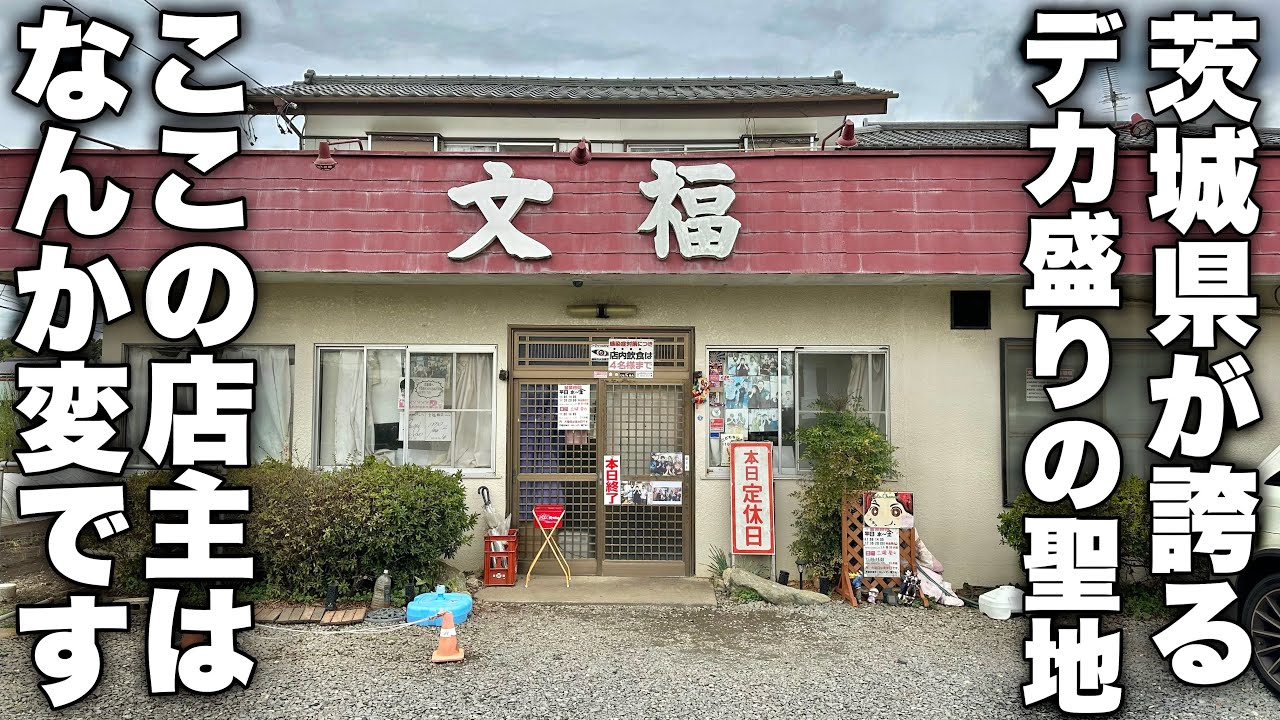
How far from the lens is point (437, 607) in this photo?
20.6 feet

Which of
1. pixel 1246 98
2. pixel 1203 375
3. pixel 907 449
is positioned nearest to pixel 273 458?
pixel 907 449

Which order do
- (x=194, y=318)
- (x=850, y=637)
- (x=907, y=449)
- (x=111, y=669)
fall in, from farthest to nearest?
Answer: (x=907, y=449) < (x=850, y=637) < (x=194, y=318) < (x=111, y=669)

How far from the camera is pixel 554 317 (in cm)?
782

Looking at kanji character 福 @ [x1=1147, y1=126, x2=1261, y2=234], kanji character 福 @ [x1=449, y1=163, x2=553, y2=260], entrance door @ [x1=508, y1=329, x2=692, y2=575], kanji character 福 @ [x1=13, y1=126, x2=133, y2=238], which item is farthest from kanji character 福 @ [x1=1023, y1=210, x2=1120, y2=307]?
kanji character 福 @ [x1=13, y1=126, x2=133, y2=238]

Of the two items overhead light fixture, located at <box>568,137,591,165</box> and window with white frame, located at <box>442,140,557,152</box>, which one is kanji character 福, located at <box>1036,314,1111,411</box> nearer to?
overhead light fixture, located at <box>568,137,591,165</box>

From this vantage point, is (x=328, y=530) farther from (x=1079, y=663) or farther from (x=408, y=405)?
(x=1079, y=663)

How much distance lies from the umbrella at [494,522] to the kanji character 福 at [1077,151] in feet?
17.7

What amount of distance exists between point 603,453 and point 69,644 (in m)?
4.31

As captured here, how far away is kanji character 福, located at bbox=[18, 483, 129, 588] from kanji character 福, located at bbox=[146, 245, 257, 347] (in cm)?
113

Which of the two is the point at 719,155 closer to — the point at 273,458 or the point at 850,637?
the point at 850,637

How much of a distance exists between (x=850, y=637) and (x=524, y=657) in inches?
95.2

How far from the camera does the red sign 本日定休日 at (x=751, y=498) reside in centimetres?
742

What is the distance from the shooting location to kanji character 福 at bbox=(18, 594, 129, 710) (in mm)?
4801

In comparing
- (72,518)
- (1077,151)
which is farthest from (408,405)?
(1077,151)
